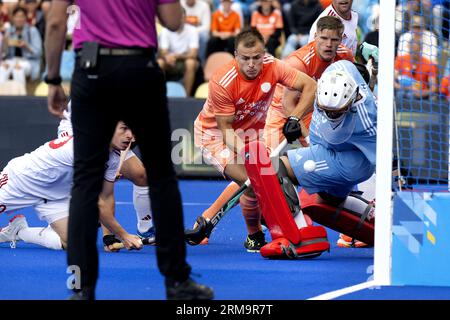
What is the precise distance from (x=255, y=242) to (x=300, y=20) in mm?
7852

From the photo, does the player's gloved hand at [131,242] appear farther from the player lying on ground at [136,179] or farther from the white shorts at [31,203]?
the white shorts at [31,203]

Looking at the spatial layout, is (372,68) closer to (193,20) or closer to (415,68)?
(415,68)

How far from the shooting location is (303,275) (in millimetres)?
6566

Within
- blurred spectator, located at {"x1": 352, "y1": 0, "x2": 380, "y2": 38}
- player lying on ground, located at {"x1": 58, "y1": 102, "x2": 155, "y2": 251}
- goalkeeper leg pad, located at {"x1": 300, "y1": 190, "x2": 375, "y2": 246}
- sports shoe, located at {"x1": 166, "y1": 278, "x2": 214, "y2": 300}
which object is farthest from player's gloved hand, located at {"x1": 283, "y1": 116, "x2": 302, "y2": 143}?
blurred spectator, located at {"x1": 352, "y1": 0, "x2": 380, "y2": 38}

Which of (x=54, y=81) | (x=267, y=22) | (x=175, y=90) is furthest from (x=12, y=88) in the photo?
(x=54, y=81)

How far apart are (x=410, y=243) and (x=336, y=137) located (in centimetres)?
135

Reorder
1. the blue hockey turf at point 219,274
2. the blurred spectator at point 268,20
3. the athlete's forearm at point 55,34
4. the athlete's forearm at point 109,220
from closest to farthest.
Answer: the athlete's forearm at point 55,34 < the blue hockey turf at point 219,274 < the athlete's forearm at point 109,220 < the blurred spectator at point 268,20

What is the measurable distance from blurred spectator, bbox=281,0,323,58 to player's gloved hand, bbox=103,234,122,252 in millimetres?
7698

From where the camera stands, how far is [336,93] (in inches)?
272

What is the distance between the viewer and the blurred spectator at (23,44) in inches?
600

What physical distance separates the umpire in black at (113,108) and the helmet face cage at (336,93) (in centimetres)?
199

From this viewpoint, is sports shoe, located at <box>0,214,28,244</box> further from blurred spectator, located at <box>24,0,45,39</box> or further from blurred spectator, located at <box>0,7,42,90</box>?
blurred spectator, located at <box>24,0,45,39</box>

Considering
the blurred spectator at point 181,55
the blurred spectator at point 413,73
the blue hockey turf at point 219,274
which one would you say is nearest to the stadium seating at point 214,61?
the blurred spectator at point 181,55
